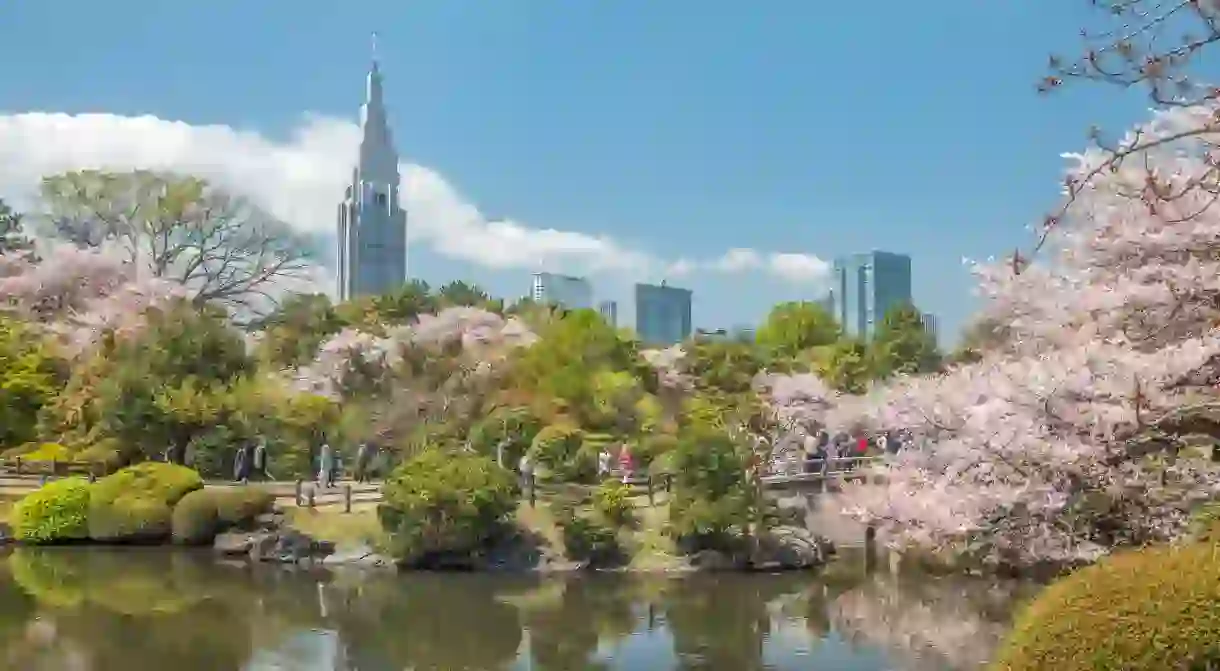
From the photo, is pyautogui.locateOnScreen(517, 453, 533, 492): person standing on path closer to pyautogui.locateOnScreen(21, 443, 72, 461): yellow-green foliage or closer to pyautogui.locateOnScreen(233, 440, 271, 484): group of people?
pyautogui.locateOnScreen(233, 440, 271, 484): group of people

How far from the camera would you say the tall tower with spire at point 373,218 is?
210 ft

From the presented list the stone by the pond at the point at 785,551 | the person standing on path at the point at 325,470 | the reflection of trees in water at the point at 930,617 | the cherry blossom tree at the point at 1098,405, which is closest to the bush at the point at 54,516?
the person standing on path at the point at 325,470

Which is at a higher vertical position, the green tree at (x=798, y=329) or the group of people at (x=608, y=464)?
the green tree at (x=798, y=329)

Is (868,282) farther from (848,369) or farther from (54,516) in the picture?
(54,516)

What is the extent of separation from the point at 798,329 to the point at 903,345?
4748 mm

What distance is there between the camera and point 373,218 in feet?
253

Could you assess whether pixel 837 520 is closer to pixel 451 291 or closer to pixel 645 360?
pixel 645 360

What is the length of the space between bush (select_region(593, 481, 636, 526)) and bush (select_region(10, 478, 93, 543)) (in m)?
9.52

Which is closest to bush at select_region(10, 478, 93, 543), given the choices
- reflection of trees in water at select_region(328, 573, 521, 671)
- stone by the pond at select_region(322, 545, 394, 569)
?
stone by the pond at select_region(322, 545, 394, 569)

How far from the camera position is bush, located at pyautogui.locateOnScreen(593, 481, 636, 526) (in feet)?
66.3

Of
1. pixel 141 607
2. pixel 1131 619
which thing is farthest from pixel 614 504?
pixel 1131 619

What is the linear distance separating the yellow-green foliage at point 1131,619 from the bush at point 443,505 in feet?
49.0

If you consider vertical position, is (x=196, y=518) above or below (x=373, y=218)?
below

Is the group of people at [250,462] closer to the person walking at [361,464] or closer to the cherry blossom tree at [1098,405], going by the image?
the person walking at [361,464]
